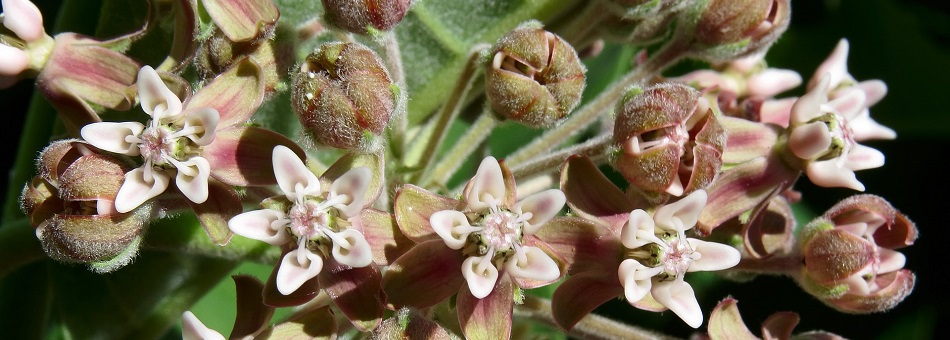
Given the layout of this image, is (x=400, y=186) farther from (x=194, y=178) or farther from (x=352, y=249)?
(x=194, y=178)

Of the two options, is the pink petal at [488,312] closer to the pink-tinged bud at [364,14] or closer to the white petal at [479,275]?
the white petal at [479,275]

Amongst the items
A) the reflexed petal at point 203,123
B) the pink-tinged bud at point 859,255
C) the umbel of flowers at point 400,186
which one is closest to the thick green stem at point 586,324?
the umbel of flowers at point 400,186

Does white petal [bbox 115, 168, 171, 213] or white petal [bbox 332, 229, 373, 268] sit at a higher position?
white petal [bbox 115, 168, 171, 213]

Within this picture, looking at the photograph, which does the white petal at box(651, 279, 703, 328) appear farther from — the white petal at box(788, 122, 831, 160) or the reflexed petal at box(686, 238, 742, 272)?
the white petal at box(788, 122, 831, 160)

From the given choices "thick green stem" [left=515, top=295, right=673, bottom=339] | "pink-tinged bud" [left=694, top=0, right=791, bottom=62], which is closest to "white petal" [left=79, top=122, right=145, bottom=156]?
"thick green stem" [left=515, top=295, right=673, bottom=339]

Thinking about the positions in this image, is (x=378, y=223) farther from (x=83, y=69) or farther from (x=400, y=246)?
(x=83, y=69)

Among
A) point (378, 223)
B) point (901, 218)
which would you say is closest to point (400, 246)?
point (378, 223)
